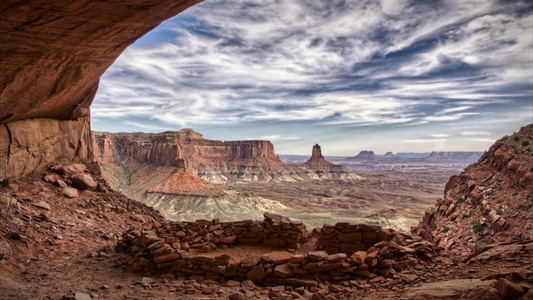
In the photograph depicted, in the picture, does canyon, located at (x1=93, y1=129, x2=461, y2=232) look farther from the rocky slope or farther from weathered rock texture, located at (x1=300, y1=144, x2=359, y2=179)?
the rocky slope

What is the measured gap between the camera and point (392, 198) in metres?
116

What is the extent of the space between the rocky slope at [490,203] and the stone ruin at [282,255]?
1522 cm

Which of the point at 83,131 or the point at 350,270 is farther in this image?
the point at 83,131

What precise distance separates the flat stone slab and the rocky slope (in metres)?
17.8

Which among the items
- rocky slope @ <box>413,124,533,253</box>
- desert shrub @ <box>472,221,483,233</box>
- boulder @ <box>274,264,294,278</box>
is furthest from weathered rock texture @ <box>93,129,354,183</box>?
boulder @ <box>274,264,294,278</box>

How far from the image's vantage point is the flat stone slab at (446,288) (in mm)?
5703

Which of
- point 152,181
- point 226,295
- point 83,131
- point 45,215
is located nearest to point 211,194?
point 152,181

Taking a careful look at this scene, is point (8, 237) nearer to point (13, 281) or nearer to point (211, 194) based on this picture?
point (13, 281)

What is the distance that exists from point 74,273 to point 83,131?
39.0ft

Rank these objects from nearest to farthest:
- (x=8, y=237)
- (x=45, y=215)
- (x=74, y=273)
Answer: (x=74, y=273) → (x=8, y=237) → (x=45, y=215)

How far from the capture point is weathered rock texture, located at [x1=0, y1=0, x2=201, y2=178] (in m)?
6.63

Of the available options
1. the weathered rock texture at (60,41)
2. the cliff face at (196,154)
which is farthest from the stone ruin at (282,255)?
the cliff face at (196,154)

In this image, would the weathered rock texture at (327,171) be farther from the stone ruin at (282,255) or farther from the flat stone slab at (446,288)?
the flat stone slab at (446,288)

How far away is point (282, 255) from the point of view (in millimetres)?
10555
